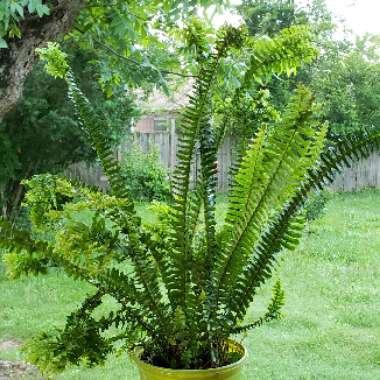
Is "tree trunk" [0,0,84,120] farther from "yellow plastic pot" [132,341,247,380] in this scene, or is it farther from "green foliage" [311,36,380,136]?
"green foliage" [311,36,380,136]

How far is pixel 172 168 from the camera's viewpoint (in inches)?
360

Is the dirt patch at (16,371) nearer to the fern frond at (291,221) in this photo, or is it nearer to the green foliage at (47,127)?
the fern frond at (291,221)

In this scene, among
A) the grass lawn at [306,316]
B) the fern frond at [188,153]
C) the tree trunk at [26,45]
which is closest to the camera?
the fern frond at [188,153]

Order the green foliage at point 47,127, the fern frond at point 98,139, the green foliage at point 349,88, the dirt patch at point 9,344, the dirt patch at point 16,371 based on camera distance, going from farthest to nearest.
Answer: the green foliage at point 349,88, the green foliage at point 47,127, the dirt patch at point 9,344, the dirt patch at point 16,371, the fern frond at point 98,139

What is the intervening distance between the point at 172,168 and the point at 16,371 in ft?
21.2

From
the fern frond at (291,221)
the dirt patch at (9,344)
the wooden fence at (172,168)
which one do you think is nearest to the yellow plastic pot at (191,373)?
the fern frond at (291,221)

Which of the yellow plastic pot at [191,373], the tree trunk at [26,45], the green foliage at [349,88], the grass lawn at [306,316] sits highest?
the green foliage at [349,88]

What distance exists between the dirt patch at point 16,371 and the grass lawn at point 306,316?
0.32ft

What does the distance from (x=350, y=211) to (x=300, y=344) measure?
4.77 m

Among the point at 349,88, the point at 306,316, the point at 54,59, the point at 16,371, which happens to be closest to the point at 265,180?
the point at 54,59

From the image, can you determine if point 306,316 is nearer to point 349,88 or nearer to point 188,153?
point 188,153

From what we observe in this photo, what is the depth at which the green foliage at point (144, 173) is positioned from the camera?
848cm

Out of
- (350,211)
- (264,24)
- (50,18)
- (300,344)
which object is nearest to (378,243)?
(350,211)

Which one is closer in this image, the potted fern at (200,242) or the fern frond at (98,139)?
the potted fern at (200,242)
